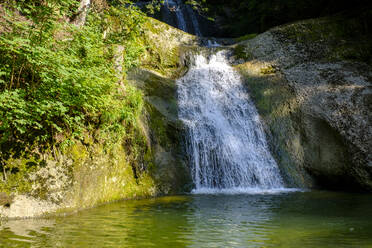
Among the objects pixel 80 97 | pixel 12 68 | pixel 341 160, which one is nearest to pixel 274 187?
pixel 341 160

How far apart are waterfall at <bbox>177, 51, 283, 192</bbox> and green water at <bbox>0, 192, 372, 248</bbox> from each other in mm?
2537

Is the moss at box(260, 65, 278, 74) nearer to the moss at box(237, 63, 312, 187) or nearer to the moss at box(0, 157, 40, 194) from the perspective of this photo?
the moss at box(237, 63, 312, 187)

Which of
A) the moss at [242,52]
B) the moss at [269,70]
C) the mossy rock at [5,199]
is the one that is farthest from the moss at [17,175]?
the moss at [242,52]

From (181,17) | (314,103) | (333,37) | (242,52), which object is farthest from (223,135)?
(181,17)

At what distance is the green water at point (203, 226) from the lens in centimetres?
386

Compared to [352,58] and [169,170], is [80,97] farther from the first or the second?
[352,58]

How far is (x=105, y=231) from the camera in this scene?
436cm

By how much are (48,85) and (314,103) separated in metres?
8.75

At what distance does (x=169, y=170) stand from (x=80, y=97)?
12.8ft

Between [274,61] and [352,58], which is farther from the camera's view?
[274,61]

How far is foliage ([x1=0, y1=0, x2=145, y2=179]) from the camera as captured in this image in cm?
496

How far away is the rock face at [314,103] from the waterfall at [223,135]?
0.51m

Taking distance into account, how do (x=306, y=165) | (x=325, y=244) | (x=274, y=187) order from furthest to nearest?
(x=306, y=165)
(x=274, y=187)
(x=325, y=244)

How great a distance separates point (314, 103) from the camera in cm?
1104
